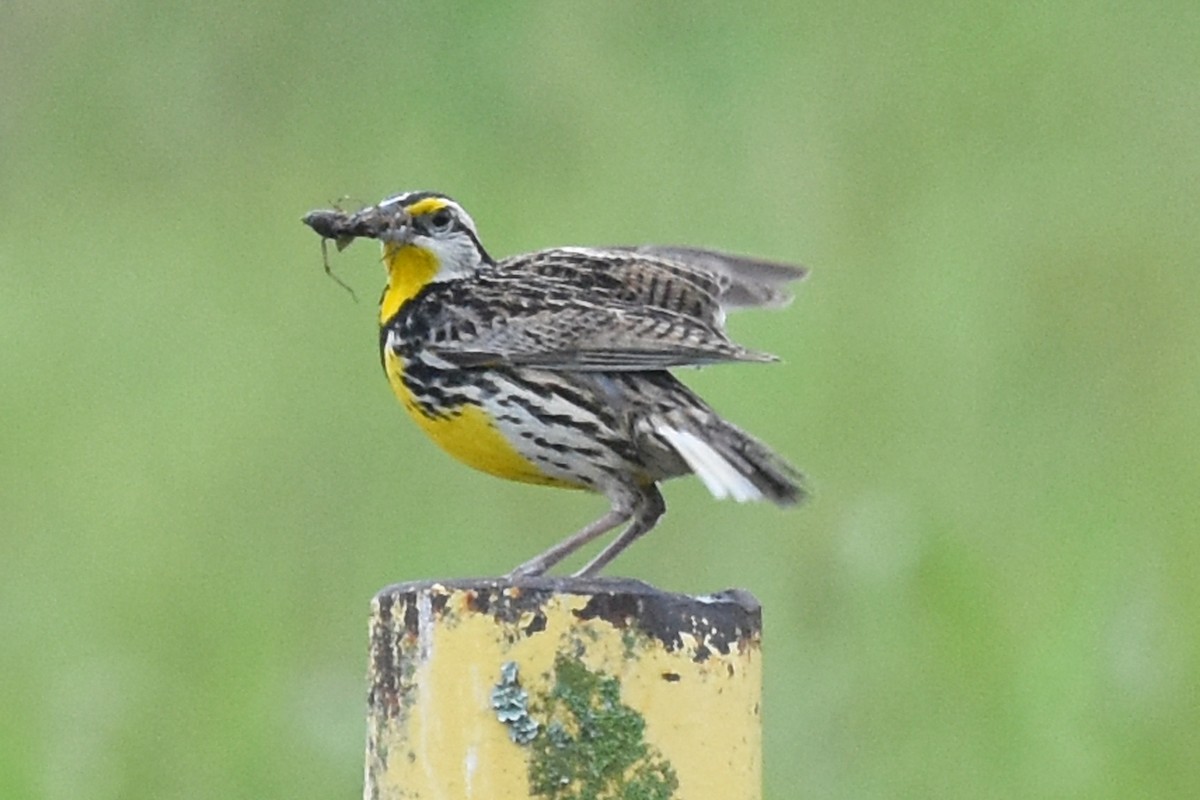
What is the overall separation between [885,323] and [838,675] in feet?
3.92

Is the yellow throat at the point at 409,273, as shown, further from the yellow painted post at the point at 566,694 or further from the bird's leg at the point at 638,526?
the yellow painted post at the point at 566,694

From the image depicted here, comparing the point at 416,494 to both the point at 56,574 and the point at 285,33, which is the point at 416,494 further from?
the point at 285,33

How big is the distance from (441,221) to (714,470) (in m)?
0.59

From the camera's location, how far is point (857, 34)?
755cm

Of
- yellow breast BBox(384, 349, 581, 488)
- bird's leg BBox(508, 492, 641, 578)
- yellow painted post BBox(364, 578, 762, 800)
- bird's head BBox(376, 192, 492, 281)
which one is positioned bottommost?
yellow painted post BBox(364, 578, 762, 800)

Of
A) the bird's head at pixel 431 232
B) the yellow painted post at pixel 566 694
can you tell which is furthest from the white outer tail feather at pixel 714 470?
the yellow painted post at pixel 566 694

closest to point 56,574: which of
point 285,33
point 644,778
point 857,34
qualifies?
point 285,33

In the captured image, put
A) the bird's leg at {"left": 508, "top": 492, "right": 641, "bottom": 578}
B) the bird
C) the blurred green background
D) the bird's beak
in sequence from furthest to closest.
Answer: the blurred green background < the bird's beak < the bird < the bird's leg at {"left": 508, "top": 492, "right": 641, "bottom": 578}

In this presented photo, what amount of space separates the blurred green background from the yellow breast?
3.60 feet

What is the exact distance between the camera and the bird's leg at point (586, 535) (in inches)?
150

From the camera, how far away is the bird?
4.04 metres

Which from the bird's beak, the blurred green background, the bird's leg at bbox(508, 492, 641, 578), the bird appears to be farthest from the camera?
the blurred green background

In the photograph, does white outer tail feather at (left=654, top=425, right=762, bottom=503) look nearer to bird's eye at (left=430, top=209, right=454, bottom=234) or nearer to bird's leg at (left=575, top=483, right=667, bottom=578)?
bird's leg at (left=575, top=483, right=667, bottom=578)

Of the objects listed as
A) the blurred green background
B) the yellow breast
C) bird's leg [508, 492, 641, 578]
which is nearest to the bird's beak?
the yellow breast
